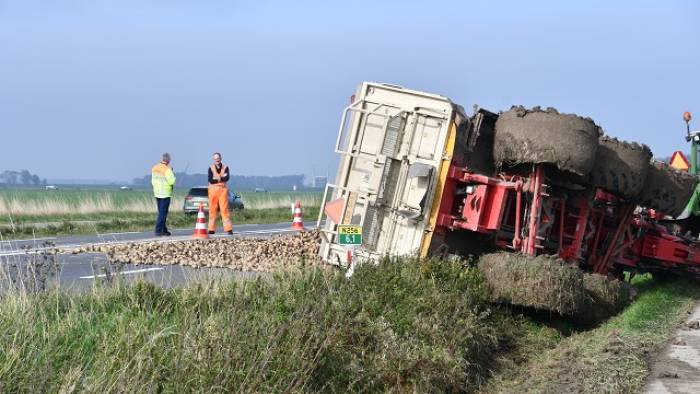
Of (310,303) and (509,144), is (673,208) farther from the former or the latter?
(310,303)

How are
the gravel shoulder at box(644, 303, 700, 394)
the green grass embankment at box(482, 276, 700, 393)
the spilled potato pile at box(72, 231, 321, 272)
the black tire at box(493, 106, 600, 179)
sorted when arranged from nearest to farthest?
1. the gravel shoulder at box(644, 303, 700, 394)
2. the green grass embankment at box(482, 276, 700, 393)
3. the black tire at box(493, 106, 600, 179)
4. the spilled potato pile at box(72, 231, 321, 272)

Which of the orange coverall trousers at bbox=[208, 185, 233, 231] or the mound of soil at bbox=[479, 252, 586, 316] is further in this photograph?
the orange coverall trousers at bbox=[208, 185, 233, 231]

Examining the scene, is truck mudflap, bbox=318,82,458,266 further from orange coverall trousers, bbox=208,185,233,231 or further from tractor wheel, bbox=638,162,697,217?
orange coverall trousers, bbox=208,185,233,231

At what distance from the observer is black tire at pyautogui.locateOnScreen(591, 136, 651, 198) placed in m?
11.9

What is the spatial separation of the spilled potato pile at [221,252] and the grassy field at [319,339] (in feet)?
13.2

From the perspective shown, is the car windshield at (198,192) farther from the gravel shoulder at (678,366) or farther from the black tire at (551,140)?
the gravel shoulder at (678,366)

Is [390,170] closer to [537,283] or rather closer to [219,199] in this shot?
[537,283]

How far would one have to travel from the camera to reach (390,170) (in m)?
11.9

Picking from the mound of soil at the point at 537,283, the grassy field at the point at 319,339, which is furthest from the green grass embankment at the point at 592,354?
the mound of soil at the point at 537,283

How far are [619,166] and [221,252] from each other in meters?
6.40

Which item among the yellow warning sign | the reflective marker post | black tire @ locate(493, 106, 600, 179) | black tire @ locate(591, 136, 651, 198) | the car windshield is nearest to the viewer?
the reflective marker post

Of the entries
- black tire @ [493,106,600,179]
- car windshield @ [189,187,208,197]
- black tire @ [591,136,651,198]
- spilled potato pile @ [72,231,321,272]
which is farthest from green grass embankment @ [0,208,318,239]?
black tire @ [591,136,651,198]

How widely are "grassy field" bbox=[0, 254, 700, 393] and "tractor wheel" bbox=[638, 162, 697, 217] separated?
7.03 ft

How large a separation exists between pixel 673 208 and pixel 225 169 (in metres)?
10.2
